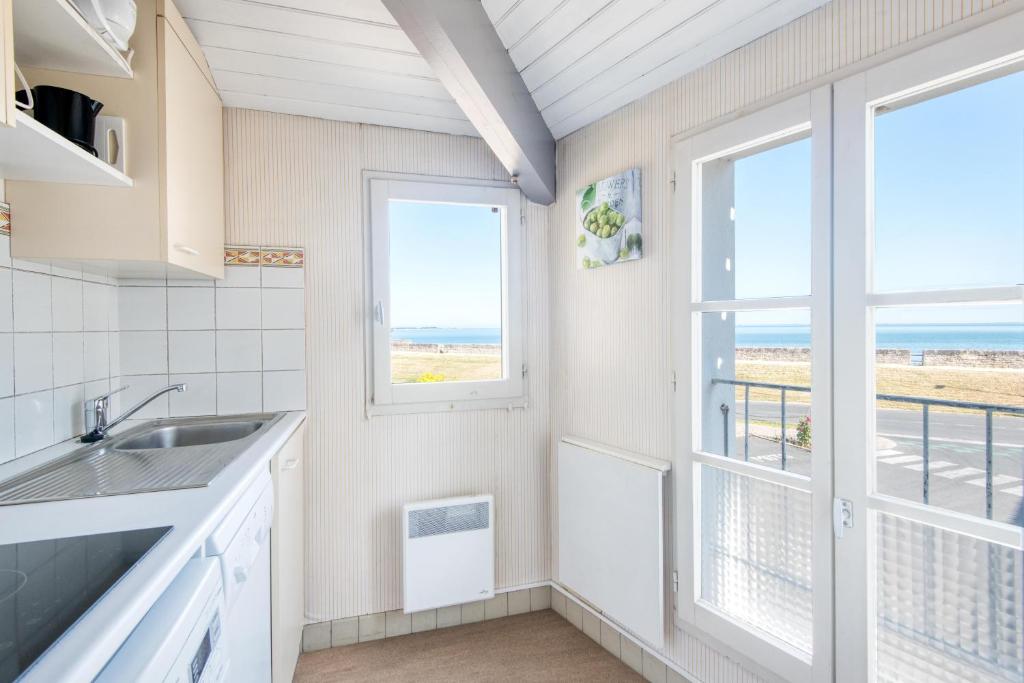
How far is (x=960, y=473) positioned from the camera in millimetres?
1237

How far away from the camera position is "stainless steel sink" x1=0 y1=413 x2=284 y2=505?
1.15 meters

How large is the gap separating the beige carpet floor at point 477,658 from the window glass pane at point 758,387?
1088 millimetres

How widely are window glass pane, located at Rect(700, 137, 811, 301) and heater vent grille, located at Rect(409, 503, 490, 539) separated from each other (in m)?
1.40

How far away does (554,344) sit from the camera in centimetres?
266

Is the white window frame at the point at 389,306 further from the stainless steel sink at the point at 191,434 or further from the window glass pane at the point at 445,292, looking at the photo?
the stainless steel sink at the point at 191,434

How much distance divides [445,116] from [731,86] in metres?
1.18

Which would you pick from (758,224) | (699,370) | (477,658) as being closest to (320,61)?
(758,224)

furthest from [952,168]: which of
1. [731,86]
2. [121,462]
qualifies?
[121,462]

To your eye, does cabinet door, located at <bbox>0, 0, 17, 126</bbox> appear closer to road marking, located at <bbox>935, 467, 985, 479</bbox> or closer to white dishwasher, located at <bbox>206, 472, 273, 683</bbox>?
white dishwasher, located at <bbox>206, 472, 273, 683</bbox>

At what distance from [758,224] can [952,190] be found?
504 millimetres

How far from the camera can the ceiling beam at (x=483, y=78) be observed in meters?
1.44

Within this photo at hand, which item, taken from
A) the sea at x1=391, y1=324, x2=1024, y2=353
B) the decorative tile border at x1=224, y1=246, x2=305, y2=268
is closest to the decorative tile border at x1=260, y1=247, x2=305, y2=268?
the decorative tile border at x1=224, y1=246, x2=305, y2=268

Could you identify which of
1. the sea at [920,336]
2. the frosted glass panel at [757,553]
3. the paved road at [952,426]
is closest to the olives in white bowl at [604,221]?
the sea at [920,336]

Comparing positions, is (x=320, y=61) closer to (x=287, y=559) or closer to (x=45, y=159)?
(x=45, y=159)
